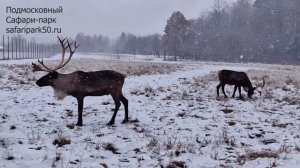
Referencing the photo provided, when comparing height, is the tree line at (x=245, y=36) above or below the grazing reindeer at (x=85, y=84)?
above

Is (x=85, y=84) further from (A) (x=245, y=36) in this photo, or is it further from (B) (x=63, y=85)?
(A) (x=245, y=36)

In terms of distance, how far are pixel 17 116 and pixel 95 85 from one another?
2.40 meters

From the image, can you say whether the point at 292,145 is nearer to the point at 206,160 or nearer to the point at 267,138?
the point at 267,138

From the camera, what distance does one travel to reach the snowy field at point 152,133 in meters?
6.81

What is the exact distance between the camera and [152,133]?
8.98 meters

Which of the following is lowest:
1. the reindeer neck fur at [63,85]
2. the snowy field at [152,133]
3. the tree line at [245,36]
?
the snowy field at [152,133]

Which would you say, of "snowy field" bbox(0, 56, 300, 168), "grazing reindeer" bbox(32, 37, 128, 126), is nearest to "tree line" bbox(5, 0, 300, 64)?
"snowy field" bbox(0, 56, 300, 168)

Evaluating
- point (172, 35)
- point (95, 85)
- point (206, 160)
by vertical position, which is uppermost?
point (172, 35)

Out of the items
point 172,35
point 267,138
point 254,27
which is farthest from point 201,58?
point 267,138

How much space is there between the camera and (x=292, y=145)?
26.3 feet

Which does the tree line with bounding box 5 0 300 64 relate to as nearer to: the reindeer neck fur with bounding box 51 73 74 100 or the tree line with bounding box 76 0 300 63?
the tree line with bounding box 76 0 300 63

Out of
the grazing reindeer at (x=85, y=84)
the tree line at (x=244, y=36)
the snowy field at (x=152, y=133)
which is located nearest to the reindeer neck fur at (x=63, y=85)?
the grazing reindeer at (x=85, y=84)

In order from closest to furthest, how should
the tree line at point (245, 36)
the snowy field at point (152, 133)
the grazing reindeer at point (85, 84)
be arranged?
the snowy field at point (152, 133) → the grazing reindeer at point (85, 84) → the tree line at point (245, 36)

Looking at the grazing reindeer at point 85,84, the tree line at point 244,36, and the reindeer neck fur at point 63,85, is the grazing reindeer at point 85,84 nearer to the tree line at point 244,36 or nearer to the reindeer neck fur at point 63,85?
the reindeer neck fur at point 63,85
